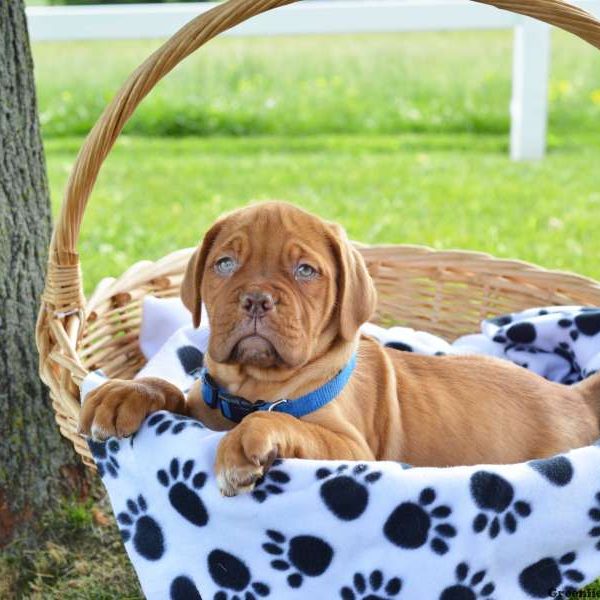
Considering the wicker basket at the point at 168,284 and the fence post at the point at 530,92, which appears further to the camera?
the fence post at the point at 530,92

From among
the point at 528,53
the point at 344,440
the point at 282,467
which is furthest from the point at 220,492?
the point at 528,53

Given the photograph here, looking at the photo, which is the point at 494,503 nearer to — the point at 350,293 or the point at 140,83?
the point at 350,293

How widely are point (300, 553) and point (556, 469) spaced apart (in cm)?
62

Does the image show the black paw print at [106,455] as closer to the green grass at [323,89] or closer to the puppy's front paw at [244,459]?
the puppy's front paw at [244,459]

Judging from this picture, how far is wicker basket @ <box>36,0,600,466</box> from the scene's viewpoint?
2.62m

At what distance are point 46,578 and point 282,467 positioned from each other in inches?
51.3

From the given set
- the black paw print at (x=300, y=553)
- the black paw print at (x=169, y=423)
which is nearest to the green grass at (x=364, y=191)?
the black paw print at (x=169, y=423)

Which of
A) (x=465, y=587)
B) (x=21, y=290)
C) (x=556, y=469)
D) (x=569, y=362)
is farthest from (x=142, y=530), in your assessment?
(x=569, y=362)

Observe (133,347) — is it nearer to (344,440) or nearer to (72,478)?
(72,478)

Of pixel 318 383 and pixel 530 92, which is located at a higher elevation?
pixel 530 92

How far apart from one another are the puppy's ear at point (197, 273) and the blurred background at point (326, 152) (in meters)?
0.96

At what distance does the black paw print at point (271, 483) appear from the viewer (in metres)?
2.18

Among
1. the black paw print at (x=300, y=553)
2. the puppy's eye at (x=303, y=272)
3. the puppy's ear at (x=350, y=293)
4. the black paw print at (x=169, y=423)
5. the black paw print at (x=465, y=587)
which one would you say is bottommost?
the black paw print at (x=465, y=587)

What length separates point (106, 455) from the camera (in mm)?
2492
